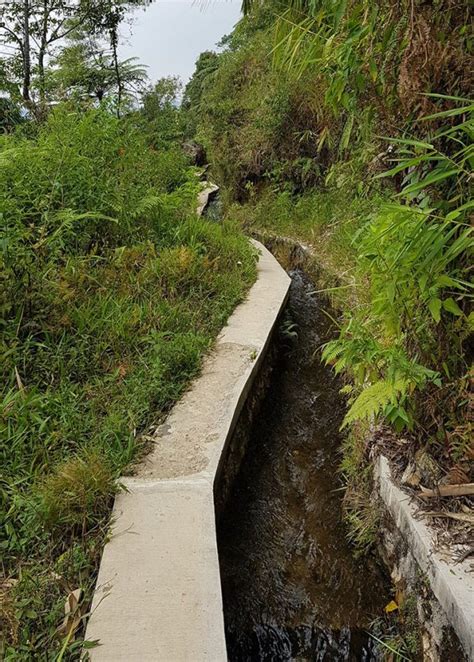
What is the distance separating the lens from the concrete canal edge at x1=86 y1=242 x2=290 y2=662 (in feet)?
5.10

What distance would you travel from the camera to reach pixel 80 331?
3205mm

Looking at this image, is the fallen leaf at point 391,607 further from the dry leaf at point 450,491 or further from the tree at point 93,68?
the tree at point 93,68

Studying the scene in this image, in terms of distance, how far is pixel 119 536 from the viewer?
1.96 metres

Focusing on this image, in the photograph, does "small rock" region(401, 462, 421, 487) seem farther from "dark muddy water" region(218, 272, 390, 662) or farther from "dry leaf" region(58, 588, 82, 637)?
"dry leaf" region(58, 588, 82, 637)

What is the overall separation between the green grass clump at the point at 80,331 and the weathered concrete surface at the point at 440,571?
118 centimetres

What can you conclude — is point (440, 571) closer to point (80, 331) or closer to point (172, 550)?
point (172, 550)

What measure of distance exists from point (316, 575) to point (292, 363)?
2.49 meters

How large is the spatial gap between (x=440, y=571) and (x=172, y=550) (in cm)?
98

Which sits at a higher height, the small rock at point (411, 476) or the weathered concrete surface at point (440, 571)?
the small rock at point (411, 476)

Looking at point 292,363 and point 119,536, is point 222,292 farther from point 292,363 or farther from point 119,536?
point 119,536

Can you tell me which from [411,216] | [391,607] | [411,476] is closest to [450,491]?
[411,476]

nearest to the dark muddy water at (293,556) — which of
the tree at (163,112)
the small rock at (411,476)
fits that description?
the small rock at (411,476)

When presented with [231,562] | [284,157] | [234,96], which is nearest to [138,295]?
[231,562]

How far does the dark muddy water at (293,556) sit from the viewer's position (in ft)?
6.58
